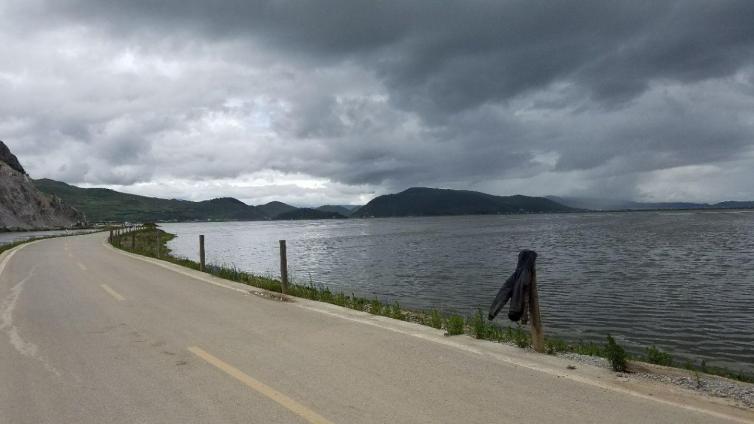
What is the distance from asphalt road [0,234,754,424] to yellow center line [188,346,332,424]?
21 mm

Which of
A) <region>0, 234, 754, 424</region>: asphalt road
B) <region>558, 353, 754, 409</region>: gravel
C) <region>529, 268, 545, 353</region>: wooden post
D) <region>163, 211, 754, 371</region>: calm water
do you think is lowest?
<region>163, 211, 754, 371</region>: calm water

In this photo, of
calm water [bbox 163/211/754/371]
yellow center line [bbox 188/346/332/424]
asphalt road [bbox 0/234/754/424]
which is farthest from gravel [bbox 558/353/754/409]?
calm water [bbox 163/211/754/371]

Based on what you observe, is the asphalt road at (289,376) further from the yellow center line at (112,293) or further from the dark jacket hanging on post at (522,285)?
the yellow center line at (112,293)

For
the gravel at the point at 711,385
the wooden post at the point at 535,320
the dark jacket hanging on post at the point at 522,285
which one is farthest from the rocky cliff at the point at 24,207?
the gravel at the point at 711,385

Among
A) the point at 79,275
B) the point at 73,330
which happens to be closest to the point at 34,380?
Answer: the point at 73,330

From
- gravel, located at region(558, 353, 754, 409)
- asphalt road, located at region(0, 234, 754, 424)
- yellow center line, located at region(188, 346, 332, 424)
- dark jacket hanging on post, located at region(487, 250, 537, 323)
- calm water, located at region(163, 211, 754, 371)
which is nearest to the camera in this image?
yellow center line, located at region(188, 346, 332, 424)

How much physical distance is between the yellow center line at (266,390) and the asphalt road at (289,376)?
0.02 m

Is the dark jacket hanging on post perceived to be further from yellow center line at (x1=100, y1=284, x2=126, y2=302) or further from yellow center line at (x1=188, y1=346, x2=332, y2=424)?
yellow center line at (x1=100, y1=284, x2=126, y2=302)

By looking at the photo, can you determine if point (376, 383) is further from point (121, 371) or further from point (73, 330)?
point (73, 330)

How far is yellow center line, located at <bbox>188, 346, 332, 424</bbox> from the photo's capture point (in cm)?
498

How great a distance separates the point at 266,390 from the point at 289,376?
0.57 m

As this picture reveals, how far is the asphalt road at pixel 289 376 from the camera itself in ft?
16.7

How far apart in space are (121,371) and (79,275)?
1479cm

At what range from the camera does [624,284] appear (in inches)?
854
